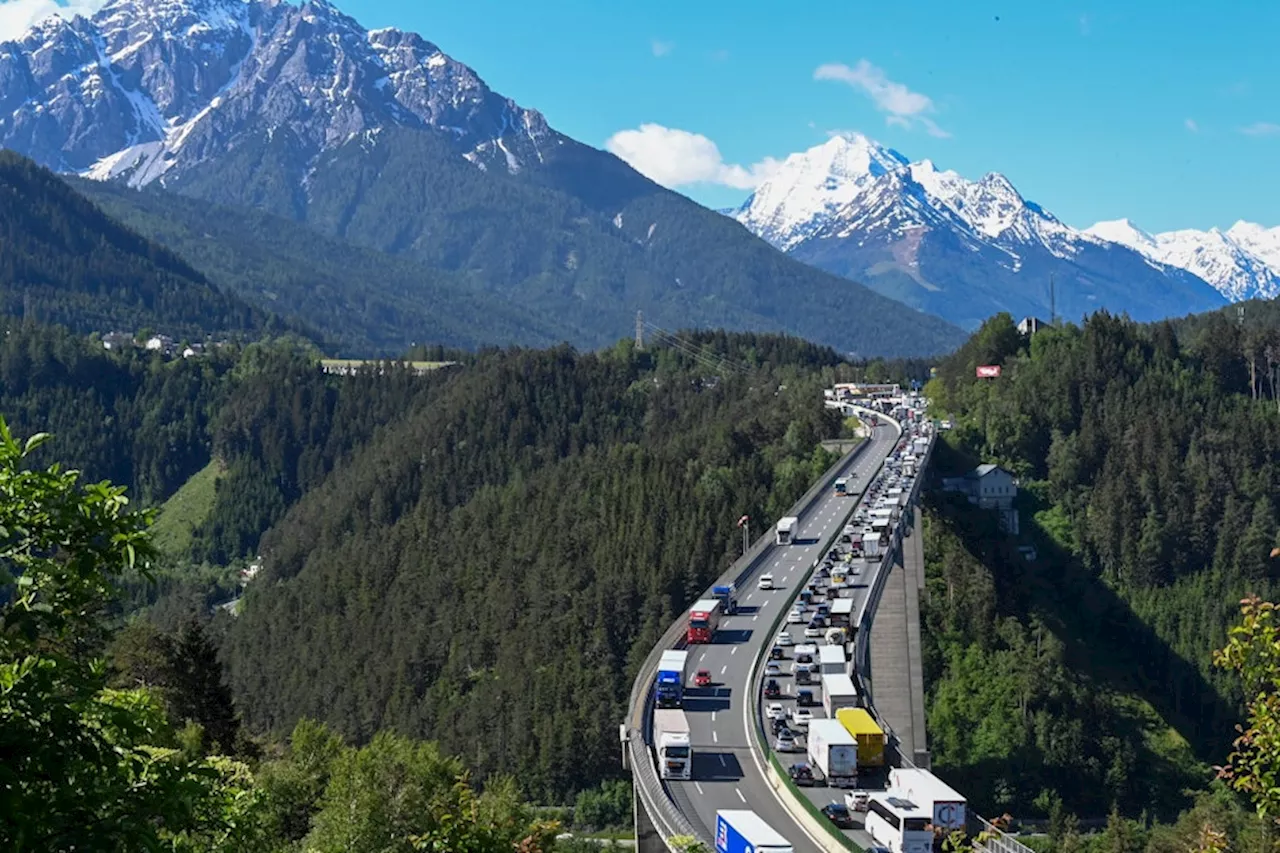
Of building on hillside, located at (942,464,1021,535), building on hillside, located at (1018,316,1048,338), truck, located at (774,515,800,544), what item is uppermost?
building on hillside, located at (1018,316,1048,338)

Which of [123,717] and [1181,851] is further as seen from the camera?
[1181,851]

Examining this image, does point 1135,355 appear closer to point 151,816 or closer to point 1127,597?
point 1127,597

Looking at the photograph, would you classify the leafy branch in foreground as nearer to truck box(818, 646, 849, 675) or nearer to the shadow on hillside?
truck box(818, 646, 849, 675)

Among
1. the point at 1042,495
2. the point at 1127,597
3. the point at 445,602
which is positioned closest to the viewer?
the point at 445,602

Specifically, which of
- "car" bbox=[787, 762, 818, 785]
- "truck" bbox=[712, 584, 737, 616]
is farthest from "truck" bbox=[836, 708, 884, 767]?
"truck" bbox=[712, 584, 737, 616]

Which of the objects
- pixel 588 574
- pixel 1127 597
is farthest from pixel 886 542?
pixel 1127 597

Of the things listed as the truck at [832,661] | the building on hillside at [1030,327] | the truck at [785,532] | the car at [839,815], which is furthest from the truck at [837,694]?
the building on hillside at [1030,327]

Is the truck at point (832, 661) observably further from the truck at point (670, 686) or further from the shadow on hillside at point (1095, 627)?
the shadow on hillside at point (1095, 627)
